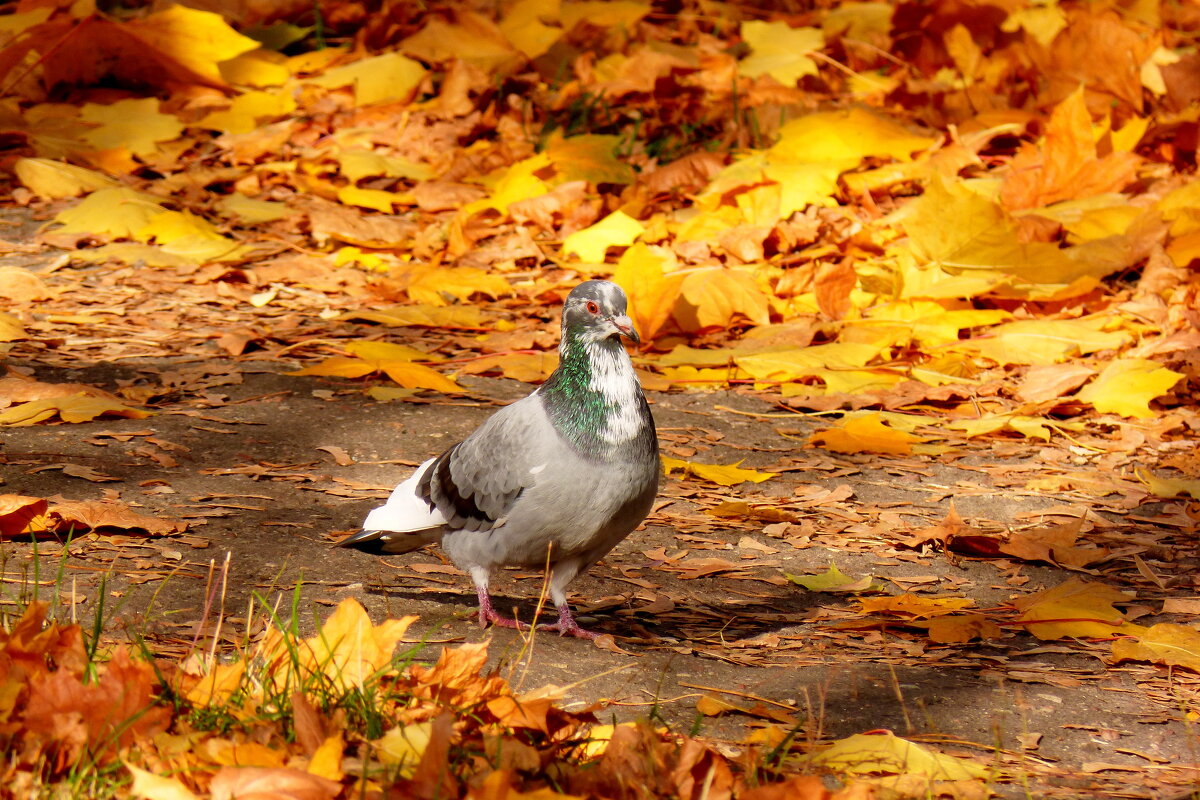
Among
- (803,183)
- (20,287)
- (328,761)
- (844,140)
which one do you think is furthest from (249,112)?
(328,761)

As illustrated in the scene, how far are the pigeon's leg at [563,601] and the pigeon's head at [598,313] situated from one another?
0.54 metres

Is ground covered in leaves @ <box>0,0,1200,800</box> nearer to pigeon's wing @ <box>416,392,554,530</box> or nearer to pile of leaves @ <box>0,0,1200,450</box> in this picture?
pile of leaves @ <box>0,0,1200,450</box>

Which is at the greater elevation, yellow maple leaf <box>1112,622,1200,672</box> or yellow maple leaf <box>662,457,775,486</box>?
yellow maple leaf <box>1112,622,1200,672</box>

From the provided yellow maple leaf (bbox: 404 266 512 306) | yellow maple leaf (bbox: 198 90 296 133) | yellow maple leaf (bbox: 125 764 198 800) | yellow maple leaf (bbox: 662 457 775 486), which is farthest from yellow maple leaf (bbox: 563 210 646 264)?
yellow maple leaf (bbox: 125 764 198 800)

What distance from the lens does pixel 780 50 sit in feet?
25.9

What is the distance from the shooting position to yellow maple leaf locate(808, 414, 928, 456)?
13.8ft

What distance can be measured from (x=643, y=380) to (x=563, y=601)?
1.71 metres

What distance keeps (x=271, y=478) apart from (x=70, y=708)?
5.58 feet

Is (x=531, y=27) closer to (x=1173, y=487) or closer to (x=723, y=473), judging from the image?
(x=723, y=473)

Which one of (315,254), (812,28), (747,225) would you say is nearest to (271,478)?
(315,254)

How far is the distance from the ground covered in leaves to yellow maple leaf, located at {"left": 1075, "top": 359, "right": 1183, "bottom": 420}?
0.5 inches

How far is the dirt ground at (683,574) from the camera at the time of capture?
8.37 ft

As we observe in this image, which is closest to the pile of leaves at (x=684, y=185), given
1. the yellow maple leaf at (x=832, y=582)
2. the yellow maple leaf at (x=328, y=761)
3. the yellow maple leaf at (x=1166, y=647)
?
the yellow maple leaf at (x=832, y=582)

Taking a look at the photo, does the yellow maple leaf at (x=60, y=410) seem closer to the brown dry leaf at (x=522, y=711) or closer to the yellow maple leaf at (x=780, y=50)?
the brown dry leaf at (x=522, y=711)
